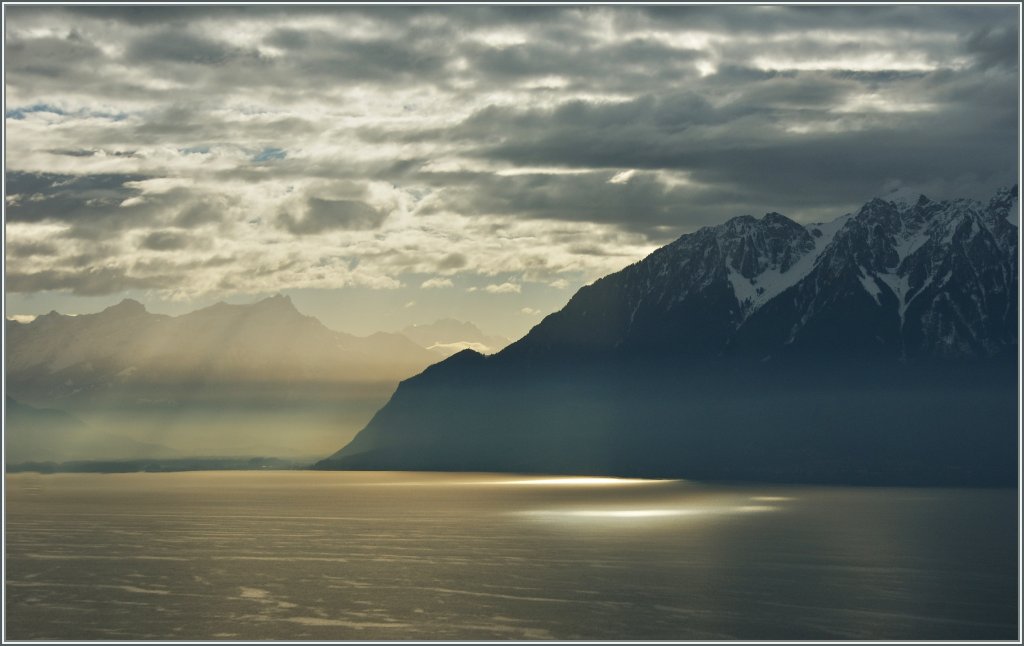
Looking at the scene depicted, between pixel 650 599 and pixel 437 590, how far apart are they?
28.3m

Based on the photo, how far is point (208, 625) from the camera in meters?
134

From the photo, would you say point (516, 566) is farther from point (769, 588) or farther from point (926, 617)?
point (926, 617)

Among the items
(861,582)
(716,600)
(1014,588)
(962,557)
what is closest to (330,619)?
(716,600)

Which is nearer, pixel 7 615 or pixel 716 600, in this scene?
pixel 7 615

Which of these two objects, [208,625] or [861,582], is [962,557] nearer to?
[861,582]

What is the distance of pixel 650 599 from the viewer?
495ft

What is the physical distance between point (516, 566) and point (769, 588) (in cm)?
4414

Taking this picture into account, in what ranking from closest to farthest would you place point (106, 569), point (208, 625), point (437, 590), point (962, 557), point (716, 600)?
1. point (208, 625)
2. point (716, 600)
3. point (437, 590)
4. point (106, 569)
5. point (962, 557)

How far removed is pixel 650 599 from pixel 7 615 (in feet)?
248

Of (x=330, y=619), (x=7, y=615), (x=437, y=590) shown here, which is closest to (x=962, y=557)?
(x=437, y=590)

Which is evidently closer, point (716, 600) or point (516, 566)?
point (716, 600)

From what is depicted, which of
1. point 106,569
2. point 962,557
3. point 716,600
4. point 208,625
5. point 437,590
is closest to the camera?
point 208,625

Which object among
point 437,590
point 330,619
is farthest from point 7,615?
point 437,590

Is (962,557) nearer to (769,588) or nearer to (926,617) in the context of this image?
(769,588)
